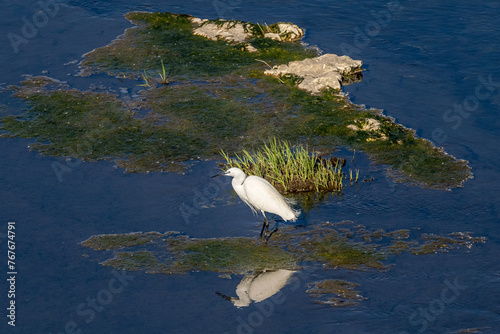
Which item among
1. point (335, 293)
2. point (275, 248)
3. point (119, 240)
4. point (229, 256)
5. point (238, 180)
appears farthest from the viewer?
point (238, 180)

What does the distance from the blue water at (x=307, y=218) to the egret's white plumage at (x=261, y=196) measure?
0.65m

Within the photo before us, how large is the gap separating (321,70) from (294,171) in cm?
541

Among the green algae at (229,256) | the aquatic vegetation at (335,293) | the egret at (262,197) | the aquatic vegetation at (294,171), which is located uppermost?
the egret at (262,197)

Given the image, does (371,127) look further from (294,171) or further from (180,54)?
(180,54)

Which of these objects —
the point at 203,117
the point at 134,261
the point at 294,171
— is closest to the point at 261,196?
the point at 294,171

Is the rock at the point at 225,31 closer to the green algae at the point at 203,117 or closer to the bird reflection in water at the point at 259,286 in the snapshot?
the green algae at the point at 203,117

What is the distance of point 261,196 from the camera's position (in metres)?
11.9

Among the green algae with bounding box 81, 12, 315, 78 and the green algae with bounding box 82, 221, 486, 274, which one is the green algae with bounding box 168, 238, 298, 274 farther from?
the green algae with bounding box 81, 12, 315, 78

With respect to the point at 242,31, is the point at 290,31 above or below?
above

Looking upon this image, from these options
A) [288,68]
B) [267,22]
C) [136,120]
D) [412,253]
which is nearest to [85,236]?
[136,120]

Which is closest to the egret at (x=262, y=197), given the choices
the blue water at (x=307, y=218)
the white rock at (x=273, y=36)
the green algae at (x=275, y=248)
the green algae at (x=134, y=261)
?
the green algae at (x=275, y=248)

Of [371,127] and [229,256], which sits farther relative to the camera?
[371,127]

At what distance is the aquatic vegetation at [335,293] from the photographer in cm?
1033

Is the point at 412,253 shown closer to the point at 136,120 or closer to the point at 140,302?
the point at 140,302
